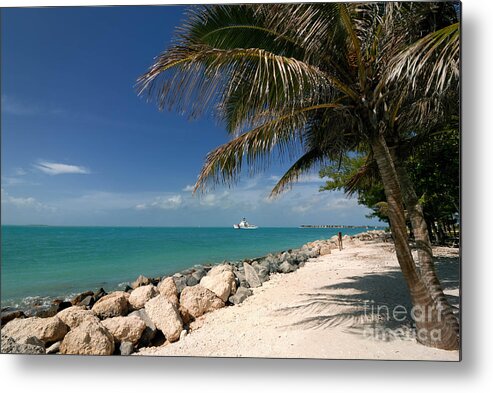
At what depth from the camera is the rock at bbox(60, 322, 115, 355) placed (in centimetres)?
255

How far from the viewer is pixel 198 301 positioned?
340cm

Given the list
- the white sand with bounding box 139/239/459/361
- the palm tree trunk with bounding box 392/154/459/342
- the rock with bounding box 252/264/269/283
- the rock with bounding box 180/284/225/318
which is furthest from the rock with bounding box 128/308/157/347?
the palm tree trunk with bounding box 392/154/459/342

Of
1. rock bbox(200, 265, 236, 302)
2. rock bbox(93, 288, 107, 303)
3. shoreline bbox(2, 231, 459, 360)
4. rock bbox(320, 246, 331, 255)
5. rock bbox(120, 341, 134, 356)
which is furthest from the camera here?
rock bbox(200, 265, 236, 302)

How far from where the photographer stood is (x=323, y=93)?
2258 mm

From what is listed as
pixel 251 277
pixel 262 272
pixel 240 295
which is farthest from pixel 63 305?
pixel 262 272

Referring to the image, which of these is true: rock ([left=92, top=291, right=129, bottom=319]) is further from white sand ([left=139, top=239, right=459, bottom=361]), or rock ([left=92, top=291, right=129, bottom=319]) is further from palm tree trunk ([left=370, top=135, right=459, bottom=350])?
palm tree trunk ([left=370, top=135, right=459, bottom=350])

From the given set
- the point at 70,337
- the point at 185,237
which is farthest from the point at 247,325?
the point at 70,337

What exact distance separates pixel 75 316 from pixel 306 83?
8.40ft

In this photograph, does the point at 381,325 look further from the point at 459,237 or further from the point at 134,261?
the point at 134,261

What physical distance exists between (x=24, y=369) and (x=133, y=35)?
2.66 metres

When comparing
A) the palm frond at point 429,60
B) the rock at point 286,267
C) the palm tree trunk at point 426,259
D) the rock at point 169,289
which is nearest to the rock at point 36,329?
the rock at point 169,289

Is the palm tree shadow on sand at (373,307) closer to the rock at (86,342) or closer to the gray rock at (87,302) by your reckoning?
the rock at (86,342)

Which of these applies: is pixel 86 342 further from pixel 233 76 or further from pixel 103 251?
pixel 233 76

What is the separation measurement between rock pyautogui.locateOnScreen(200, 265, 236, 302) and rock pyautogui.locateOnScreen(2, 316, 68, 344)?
139 centimetres
